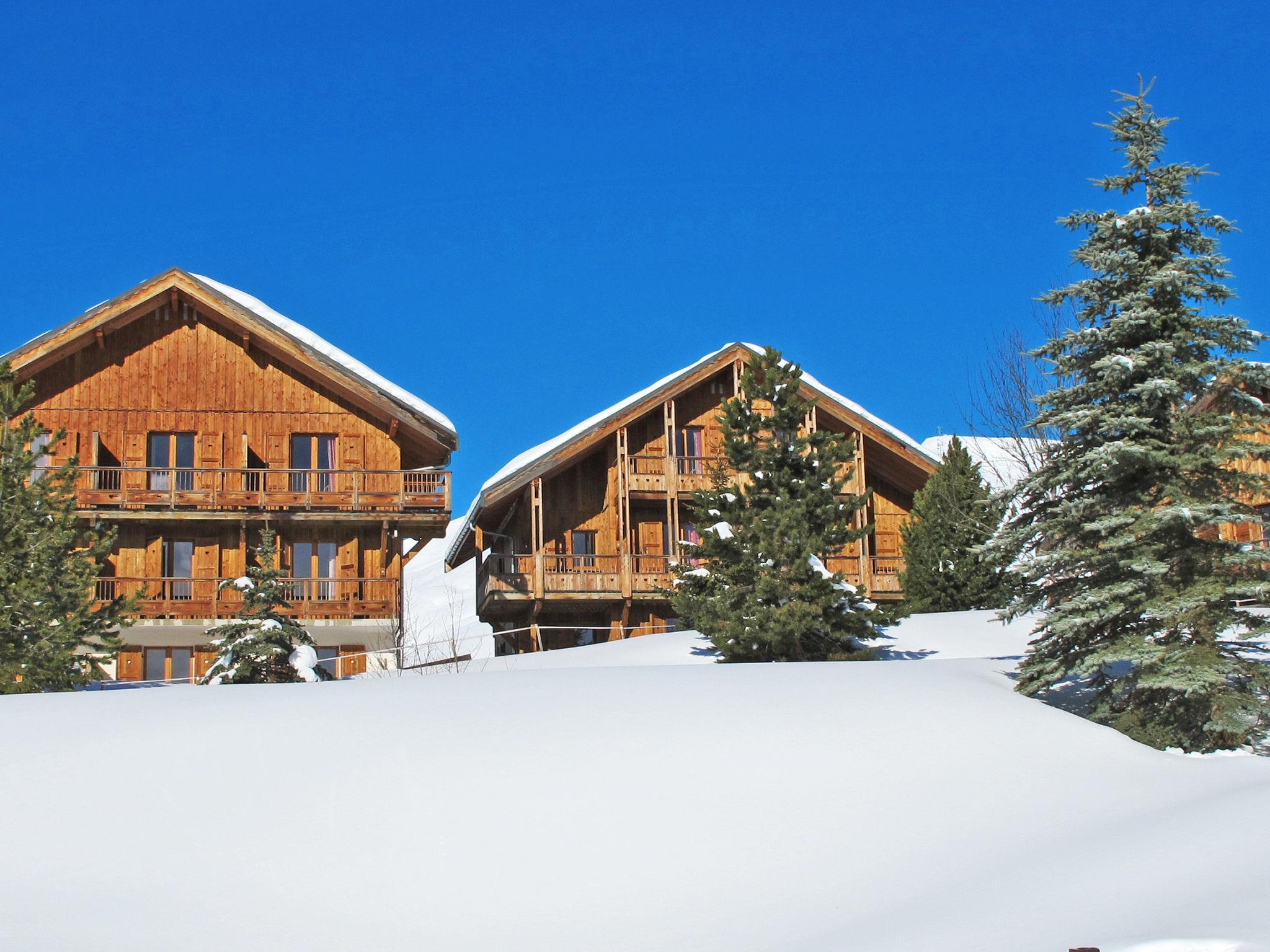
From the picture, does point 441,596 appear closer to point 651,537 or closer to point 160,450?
point 651,537

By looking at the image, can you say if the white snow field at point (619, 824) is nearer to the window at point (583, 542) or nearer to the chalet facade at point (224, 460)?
the chalet facade at point (224, 460)

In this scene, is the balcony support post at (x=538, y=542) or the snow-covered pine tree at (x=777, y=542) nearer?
the snow-covered pine tree at (x=777, y=542)

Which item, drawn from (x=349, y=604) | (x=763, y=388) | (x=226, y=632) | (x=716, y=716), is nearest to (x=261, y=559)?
(x=226, y=632)

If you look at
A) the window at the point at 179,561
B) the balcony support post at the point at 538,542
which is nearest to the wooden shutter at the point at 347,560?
the window at the point at 179,561

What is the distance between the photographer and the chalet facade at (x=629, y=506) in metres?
34.4

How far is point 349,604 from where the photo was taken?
106ft

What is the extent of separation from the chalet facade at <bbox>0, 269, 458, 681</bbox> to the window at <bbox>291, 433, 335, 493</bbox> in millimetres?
45

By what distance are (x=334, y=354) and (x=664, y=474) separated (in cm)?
911

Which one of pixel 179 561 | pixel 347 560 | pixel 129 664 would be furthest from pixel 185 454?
pixel 129 664

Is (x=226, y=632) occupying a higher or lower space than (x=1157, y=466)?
lower

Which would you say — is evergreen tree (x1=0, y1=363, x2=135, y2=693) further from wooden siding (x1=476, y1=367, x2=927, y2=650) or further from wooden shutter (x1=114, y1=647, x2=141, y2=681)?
wooden siding (x1=476, y1=367, x2=927, y2=650)

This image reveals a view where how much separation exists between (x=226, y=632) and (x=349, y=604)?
7.49m

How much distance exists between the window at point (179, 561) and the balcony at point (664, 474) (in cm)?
1108

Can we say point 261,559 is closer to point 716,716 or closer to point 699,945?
point 716,716
